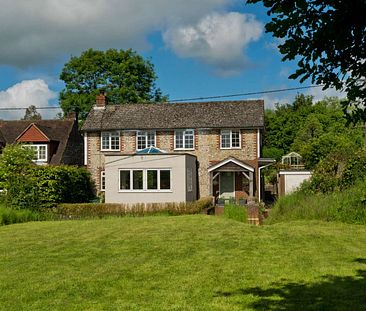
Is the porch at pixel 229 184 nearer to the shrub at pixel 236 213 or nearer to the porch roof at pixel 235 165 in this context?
the porch roof at pixel 235 165

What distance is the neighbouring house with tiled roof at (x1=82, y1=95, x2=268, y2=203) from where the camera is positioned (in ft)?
102

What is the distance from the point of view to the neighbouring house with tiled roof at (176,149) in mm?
31141

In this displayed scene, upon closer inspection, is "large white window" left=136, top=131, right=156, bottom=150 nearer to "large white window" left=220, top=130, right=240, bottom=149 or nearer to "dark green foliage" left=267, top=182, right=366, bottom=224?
"large white window" left=220, top=130, right=240, bottom=149

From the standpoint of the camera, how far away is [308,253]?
11.3 meters

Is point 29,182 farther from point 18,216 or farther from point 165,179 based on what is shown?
point 165,179

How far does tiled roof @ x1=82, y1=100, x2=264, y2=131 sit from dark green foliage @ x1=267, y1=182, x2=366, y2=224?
1410cm

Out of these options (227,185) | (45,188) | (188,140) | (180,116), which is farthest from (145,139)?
(45,188)

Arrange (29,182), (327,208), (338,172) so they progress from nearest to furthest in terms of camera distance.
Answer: (327,208) → (338,172) → (29,182)

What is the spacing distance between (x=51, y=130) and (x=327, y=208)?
28330 millimetres

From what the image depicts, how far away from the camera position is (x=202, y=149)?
36.1 m

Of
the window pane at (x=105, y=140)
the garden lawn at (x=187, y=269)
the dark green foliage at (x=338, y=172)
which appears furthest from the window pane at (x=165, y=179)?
the garden lawn at (x=187, y=269)

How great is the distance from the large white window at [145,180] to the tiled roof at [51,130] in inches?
395

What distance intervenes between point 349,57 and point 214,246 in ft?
28.5

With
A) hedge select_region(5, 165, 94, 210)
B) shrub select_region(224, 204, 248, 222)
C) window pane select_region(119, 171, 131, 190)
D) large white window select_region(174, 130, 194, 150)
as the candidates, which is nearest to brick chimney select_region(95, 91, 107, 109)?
hedge select_region(5, 165, 94, 210)
